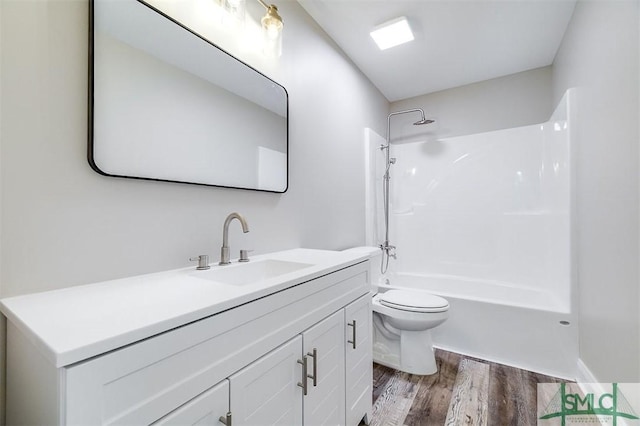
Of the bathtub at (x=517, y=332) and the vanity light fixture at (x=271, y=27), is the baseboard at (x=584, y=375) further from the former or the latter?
the vanity light fixture at (x=271, y=27)

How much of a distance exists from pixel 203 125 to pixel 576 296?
252 centimetres

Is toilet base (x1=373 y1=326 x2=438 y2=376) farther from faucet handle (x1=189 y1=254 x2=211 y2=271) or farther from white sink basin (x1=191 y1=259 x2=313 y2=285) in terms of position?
faucet handle (x1=189 y1=254 x2=211 y2=271)

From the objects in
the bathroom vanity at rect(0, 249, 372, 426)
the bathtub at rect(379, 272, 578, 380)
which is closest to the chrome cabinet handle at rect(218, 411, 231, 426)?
the bathroom vanity at rect(0, 249, 372, 426)

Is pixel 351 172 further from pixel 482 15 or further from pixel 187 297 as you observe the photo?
pixel 187 297

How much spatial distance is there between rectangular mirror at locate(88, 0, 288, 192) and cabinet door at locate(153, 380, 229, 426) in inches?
28.6

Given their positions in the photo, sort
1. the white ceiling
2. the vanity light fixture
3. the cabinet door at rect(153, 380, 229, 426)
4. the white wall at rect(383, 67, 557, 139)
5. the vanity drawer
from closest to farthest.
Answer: the vanity drawer, the cabinet door at rect(153, 380, 229, 426), the vanity light fixture, the white ceiling, the white wall at rect(383, 67, 557, 139)

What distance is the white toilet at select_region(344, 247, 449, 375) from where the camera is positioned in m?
1.92

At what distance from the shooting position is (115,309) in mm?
645

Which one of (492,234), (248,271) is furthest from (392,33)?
(492,234)

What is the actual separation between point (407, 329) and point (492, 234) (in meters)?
1.44

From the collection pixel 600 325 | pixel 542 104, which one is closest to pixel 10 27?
pixel 600 325

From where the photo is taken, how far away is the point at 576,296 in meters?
1.91

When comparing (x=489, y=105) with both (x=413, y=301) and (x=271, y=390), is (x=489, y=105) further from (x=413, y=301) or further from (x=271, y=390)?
(x=271, y=390)

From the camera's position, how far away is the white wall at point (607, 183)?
1.20m
